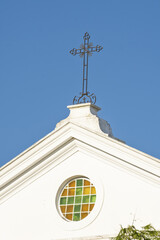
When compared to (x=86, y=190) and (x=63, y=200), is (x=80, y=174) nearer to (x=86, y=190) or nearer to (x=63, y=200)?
(x=86, y=190)

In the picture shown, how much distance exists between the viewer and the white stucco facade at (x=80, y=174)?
845 inches

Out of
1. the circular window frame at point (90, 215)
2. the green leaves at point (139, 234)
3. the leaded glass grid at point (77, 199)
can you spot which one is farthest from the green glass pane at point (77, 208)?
the green leaves at point (139, 234)

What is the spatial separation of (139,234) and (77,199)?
2.89m

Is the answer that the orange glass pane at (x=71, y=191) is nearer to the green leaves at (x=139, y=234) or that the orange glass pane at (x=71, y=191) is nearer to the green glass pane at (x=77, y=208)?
the green glass pane at (x=77, y=208)

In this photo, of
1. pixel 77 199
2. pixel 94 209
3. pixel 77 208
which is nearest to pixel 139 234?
pixel 94 209

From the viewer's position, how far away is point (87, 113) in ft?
77.5

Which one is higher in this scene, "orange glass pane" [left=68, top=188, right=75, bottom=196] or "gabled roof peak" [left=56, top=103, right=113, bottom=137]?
"gabled roof peak" [left=56, top=103, right=113, bottom=137]

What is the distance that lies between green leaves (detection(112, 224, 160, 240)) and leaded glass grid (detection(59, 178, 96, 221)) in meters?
2.06

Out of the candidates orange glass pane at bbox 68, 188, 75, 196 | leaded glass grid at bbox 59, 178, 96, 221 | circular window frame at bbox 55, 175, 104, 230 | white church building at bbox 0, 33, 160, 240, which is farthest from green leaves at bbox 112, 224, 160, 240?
orange glass pane at bbox 68, 188, 75, 196

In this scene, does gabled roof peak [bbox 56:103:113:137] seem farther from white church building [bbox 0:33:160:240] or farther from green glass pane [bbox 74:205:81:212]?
green glass pane [bbox 74:205:81:212]

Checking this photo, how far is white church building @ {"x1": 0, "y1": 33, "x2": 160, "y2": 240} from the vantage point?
2148 cm

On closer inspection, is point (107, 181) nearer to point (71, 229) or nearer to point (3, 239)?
point (71, 229)

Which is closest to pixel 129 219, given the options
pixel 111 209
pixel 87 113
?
pixel 111 209

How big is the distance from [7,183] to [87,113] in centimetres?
307
